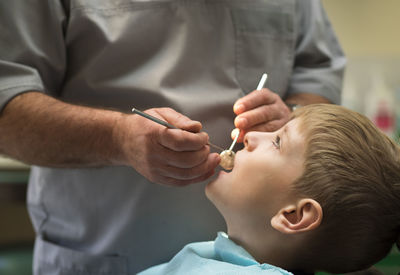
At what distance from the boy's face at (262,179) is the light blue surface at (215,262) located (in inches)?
2.6

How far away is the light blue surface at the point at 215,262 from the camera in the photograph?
0.82m

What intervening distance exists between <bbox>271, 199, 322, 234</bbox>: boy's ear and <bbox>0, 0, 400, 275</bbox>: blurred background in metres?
1.26

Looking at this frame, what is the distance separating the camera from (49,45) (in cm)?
101

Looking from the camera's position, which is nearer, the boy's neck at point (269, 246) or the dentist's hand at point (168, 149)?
the dentist's hand at point (168, 149)

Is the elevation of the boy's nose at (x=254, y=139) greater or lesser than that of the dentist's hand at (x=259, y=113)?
lesser

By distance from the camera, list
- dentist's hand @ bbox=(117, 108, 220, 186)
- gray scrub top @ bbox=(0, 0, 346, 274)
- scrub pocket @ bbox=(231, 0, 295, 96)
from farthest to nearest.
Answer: scrub pocket @ bbox=(231, 0, 295, 96), gray scrub top @ bbox=(0, 0, 346, 274), dentist's hand @ bbox=(117, 108, 220, 186)

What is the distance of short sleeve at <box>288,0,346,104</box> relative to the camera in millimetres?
1246

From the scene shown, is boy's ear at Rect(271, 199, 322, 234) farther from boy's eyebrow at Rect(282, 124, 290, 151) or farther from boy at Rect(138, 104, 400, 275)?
boy's eyebrow at Rect(282, 124, 290, 151)

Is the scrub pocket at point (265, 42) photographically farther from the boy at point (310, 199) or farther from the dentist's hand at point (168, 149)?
the dentist's hand at point (168, 149)

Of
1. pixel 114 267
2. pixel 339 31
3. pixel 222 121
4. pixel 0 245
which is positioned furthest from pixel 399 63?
pixel 0 245

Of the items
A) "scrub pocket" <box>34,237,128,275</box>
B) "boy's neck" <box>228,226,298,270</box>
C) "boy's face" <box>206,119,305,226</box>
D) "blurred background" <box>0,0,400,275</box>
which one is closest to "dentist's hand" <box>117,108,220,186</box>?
"boy's face" <box>206,119,305,226</box>

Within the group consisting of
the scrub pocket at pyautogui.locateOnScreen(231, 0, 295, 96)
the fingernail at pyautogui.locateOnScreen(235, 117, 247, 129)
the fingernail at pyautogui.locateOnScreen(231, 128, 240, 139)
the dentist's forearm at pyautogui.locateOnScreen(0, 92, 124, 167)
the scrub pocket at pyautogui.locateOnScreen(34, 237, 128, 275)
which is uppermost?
the scrub pocket at pyautogui.locateOnScreen(231, 0, 295, 96)

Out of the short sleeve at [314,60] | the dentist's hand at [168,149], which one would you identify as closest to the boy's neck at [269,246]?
the dentist's hand at [168,149]

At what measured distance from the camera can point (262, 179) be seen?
0.88 metres
